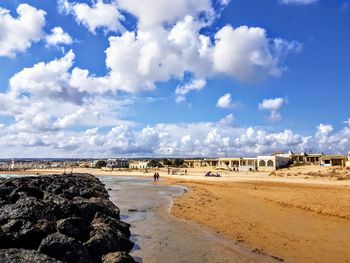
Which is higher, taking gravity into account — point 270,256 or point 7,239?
point 7,239

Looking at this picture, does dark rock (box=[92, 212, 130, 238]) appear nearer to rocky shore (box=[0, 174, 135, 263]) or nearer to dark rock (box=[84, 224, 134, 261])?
rocky shore (box=[0, 174, 135, 263])

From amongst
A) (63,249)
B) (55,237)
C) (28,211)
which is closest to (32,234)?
(55,237)

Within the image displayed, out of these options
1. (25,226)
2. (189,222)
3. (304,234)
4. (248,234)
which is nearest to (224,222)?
(189,222)

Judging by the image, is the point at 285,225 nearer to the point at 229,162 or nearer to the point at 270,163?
the point at 270,163

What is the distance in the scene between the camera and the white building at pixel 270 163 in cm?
8826

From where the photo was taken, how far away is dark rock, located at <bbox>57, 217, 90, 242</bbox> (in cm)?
1153

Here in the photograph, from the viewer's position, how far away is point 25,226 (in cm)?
1064

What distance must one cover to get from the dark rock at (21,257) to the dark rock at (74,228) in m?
3.18

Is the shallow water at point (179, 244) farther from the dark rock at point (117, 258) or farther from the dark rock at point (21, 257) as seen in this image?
the dark rock at point (21, 257)

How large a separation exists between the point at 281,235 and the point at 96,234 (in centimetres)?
749

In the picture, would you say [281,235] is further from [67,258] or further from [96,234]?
[67,258]

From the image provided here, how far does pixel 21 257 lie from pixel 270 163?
86.8 m

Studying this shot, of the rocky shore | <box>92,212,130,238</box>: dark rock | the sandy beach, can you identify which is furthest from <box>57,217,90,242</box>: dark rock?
the sandy beach

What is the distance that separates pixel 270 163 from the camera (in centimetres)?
9050
